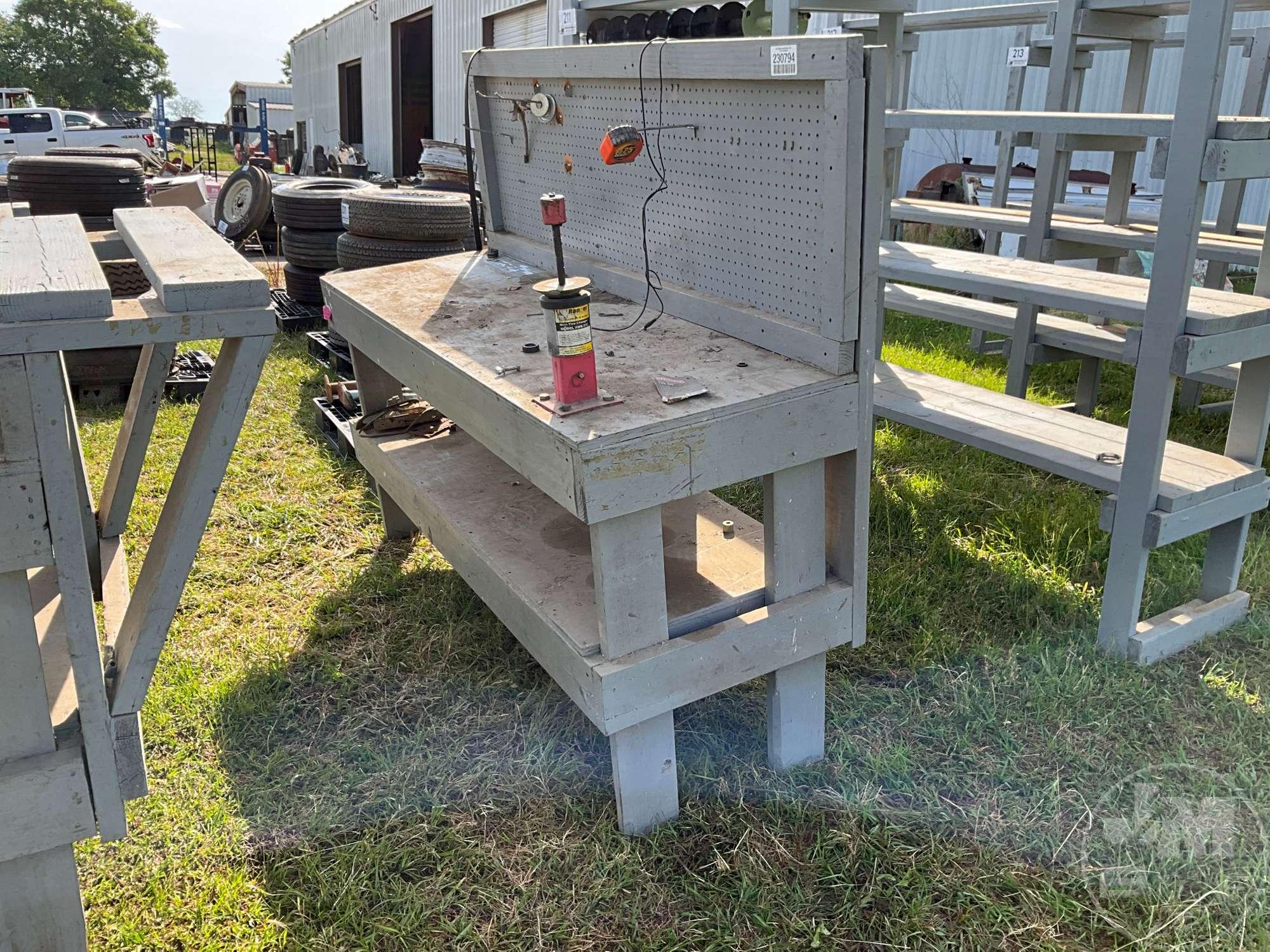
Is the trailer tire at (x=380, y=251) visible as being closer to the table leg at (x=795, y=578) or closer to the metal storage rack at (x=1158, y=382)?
the metal storage rack at (x=1158, y=382)

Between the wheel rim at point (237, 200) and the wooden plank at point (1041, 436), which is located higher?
the wheel rim at point (237, 200)

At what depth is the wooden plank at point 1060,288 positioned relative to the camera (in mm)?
2580

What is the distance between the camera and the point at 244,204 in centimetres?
890

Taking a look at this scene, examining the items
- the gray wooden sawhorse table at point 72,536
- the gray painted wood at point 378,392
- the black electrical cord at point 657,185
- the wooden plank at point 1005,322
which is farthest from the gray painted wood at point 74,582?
the wooden plank at point 1005,322

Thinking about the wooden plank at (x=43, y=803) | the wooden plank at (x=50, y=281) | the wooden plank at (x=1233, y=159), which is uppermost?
the wooden plank at (x=1233, y=159)

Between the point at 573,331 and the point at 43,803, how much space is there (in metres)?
1.21

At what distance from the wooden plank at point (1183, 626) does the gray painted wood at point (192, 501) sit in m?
2.45

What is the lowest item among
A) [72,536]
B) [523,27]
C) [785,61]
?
[72,536]

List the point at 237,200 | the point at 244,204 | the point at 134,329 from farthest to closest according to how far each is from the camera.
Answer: the point at 237,200 < the point at 244,204 < the point at 134,329

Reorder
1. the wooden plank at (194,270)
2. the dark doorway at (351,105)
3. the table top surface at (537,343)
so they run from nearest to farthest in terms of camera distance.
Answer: the wooden plank at (194,270), the table top surface at (537,343), the dark doorway at (351,105)

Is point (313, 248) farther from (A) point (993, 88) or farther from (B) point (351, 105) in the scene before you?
(B) point (351, 105)

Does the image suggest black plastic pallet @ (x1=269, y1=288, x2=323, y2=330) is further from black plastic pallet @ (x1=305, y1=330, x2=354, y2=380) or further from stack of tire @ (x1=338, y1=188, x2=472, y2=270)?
stack of tire @ (x1=338, y1=188, x2=472, y2=270)

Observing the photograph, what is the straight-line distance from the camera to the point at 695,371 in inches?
84.3

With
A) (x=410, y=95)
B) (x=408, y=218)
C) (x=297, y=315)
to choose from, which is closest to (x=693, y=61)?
(x=408, y=218)
